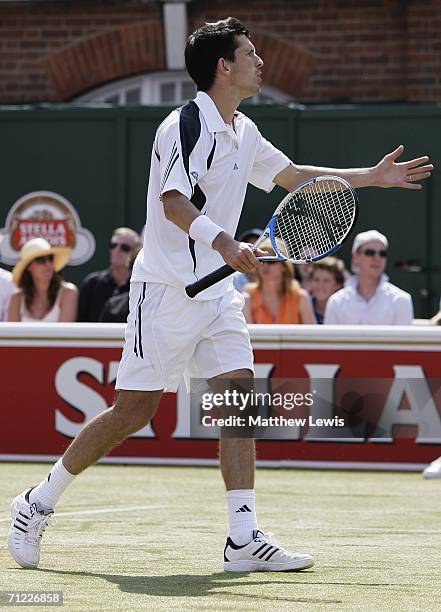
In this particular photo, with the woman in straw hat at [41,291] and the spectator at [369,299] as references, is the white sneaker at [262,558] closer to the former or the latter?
the spectator at [369,299]

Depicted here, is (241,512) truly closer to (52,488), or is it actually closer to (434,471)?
(52,488)

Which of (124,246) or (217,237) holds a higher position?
(217,237)

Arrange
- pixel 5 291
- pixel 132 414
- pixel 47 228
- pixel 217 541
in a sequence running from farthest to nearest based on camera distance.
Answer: pixel 47 228
pixel 5 291
pixel 217 541
pixel 132 414

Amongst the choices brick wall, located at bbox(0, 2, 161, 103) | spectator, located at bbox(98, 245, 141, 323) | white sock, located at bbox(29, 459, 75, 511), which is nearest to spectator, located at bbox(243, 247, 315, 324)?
spectator, located at bbox(98, 245, 141, 323)

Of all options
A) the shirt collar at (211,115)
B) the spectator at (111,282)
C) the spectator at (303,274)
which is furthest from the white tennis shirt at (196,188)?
the spectator at (303,274)

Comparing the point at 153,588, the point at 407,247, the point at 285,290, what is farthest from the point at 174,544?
the point at 407,247

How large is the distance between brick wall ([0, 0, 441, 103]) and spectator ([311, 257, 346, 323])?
4.40 meters

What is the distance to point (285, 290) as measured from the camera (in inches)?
467

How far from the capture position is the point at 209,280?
19.3 ft

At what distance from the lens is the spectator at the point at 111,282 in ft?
41.5

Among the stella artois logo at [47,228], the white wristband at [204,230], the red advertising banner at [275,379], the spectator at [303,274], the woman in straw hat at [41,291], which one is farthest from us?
the stella artois logo at [47,228]

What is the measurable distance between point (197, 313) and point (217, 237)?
57 cm

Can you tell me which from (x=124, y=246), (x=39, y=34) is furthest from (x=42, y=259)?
(x=39, y=34)

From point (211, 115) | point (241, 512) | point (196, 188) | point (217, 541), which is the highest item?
point (211, 115)
